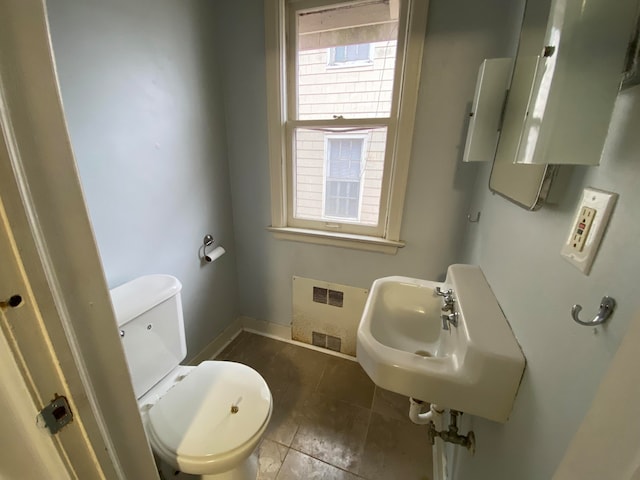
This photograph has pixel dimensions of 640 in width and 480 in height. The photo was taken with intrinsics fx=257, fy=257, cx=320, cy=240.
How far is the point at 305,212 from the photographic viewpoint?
172 cm

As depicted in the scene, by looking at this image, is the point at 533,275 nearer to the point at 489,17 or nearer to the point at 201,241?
the point at 489,17

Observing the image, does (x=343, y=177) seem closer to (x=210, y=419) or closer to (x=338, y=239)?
(x=338, y=239)

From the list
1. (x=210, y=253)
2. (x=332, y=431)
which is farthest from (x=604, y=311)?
(x=210, y=253)

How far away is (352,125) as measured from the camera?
4.76ft

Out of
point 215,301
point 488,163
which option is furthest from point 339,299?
point 488,163

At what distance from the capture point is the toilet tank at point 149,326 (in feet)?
3.16

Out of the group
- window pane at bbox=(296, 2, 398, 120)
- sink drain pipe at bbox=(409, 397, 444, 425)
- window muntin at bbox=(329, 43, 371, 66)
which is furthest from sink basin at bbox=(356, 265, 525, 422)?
window muntin at bbox=(329, 43, 371, 66)

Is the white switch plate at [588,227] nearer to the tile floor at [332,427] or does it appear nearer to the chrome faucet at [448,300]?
the chrome faucet at [448,300]

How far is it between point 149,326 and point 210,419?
0.43m

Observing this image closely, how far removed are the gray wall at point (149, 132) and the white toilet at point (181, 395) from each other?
25 centimetres

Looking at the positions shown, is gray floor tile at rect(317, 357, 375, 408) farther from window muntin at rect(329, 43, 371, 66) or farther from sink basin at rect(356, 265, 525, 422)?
window muntin at rect(329, 43, 371, 66)

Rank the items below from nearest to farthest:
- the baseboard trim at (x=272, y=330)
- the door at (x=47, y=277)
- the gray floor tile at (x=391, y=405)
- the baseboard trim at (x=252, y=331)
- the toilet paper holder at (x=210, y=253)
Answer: the door at (x=47, y=277) → the gray floor tile at (x=391, y=405) → the toilet paper holder at (x=210, y=253) → the baseboard trim at (x=252, y=331) → the baseboard trim at (x=272, y=330)

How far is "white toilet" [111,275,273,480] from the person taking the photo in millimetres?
844

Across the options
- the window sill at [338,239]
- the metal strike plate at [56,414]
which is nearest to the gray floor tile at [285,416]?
the window sill at [338,239]
